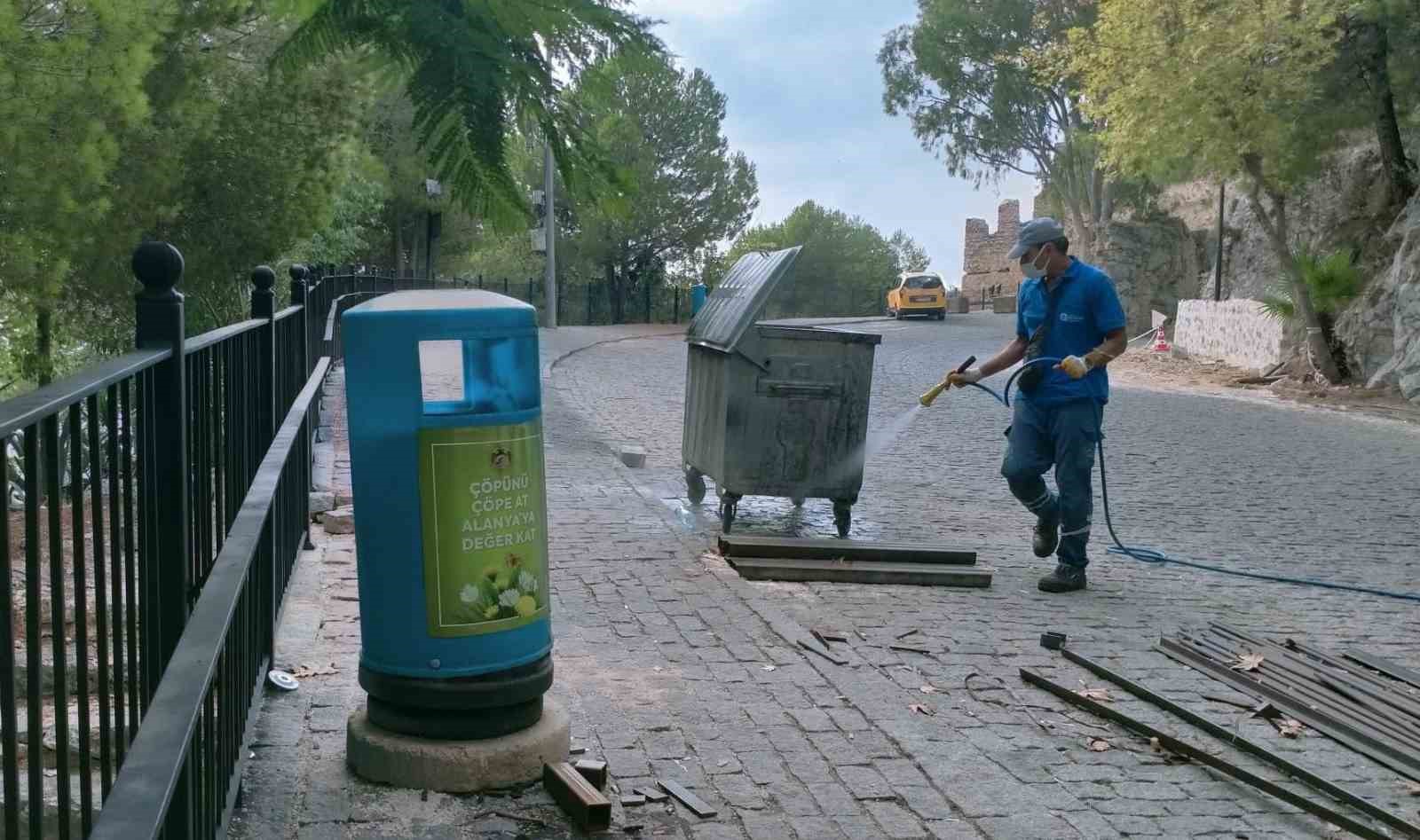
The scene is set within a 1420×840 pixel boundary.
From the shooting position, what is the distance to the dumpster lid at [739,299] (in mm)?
7984

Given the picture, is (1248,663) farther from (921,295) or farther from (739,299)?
(921,295)

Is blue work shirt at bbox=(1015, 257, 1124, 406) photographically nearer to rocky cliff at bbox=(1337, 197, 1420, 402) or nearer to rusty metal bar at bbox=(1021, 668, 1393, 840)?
rusty metal bar at bbox=(1021, 668, 1393, 840)

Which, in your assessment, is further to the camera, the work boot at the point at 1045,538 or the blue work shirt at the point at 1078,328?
the work boot at the point at 1045,538

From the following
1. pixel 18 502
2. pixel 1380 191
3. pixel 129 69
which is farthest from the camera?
pixel 1380 191

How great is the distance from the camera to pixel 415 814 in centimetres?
395

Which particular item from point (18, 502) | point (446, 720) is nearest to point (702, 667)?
point (446, 720)

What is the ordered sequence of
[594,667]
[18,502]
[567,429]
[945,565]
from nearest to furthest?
[18,502] → [594,667] → [945,565] → [567,429]

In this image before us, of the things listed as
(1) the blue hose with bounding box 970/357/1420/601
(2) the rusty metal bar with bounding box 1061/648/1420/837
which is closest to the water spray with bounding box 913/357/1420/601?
(1) the blue hose with bounding box 970/357/1420/601

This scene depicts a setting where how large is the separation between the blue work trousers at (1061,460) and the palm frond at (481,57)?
5296mm

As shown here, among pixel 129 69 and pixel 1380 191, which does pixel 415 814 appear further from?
pixel 1380 191

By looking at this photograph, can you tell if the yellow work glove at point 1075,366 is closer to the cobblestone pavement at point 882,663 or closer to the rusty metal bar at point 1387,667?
the cobblestone pavement at point 882,663

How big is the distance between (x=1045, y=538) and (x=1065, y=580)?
0.43 metres

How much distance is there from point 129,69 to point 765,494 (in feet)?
54.7

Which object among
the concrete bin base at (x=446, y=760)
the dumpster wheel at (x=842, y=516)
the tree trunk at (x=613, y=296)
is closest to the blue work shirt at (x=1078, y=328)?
the dumpster wheel at (x=842, y=516)
